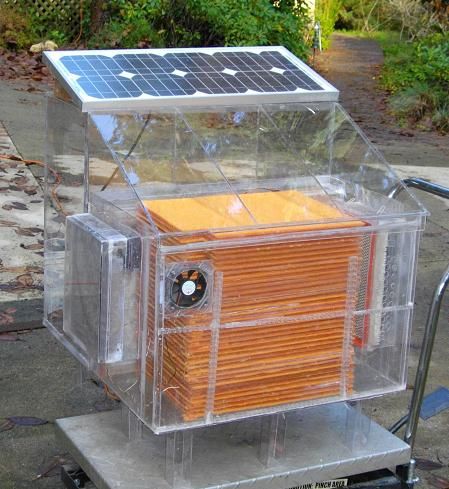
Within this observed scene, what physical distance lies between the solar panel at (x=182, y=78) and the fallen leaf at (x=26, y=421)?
152cm

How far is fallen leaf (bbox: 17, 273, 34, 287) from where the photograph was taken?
17.3 feet

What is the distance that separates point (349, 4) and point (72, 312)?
18955 millimetres

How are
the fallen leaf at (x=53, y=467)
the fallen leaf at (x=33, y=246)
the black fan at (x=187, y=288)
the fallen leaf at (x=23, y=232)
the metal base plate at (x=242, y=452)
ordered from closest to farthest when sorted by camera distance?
the black fan at (x=187, y=288) < the metal base plate at (x=242, y=452) < the fallen leaf at (x=53, y=467) < the fallen leaf at (x=33, y=246) < the fallen leaf at (x=23, y=232)

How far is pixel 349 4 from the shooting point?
20.9 metres

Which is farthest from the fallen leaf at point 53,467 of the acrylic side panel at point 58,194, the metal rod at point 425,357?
the metal rod at point 425,357

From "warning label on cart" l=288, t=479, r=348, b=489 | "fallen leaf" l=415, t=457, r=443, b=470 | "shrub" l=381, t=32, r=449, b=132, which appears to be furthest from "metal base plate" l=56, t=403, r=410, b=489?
"shrub" l=381, t=32, r=449, b=132

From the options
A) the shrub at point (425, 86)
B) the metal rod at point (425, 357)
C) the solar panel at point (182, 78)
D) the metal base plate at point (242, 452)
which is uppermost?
the solar panel at point (182, 78)

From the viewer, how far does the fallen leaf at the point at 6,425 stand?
3.87 metres

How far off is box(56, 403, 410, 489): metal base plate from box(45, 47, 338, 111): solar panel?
110cm

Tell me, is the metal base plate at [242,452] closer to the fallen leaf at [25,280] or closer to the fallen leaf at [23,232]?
the fallen leaf at [25,280]

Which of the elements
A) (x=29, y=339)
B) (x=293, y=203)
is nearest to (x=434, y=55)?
(x=29, y=339)

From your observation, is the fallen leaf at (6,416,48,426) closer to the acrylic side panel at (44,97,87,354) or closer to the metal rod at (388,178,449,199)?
the acrylic side panel at (44,97,87,354)

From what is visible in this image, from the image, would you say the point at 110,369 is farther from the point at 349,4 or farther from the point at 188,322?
the point at 349,4

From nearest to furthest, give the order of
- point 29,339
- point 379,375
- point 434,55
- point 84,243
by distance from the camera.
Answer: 1. point 84,243
2. point 379,375
3. point 29,339
4. point 434,55
